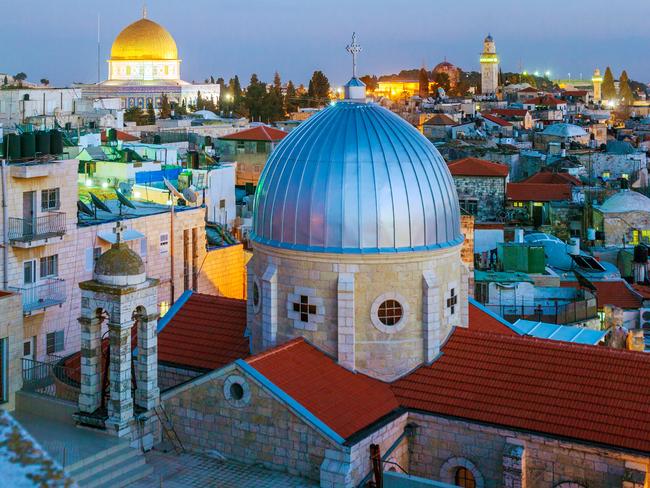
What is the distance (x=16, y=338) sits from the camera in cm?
2048

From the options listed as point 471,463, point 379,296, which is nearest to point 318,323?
point 379,296

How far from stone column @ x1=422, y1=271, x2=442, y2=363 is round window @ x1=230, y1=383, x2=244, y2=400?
437 cm

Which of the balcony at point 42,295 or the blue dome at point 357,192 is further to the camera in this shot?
the balcony at point 42,295

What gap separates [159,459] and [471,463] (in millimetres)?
6358

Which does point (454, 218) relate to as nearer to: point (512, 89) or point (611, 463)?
point (611, 463)

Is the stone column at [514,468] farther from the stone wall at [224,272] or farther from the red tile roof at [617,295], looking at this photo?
the stone wall at [224,272]

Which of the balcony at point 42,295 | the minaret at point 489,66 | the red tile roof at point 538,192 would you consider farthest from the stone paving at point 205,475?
the minaret at point 489,66

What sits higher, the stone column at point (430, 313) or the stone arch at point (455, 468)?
the stone column at point (430, 313)

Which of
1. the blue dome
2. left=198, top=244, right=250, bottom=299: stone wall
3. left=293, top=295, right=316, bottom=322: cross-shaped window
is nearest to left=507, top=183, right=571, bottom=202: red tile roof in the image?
left=198, top=244, right=250, bottom=299: stone wall

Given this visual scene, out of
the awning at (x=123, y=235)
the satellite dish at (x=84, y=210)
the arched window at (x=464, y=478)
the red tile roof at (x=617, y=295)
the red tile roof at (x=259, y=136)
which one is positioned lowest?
the arched window at (x=464, y=478)

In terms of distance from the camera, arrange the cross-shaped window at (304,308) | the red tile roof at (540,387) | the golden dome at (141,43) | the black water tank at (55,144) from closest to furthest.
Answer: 1. the red tile roof at (540,387)
2. the cross-shaped window at (304,308)
3. the black water tank at (55,144)
4. the golden dome at (141,43)

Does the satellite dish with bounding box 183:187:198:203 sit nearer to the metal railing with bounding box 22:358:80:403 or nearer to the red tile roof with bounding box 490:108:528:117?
the metal railing with bounding box 22:358:80:403

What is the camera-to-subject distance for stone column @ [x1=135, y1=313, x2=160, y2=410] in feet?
61.7

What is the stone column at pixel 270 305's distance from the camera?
20.8m
